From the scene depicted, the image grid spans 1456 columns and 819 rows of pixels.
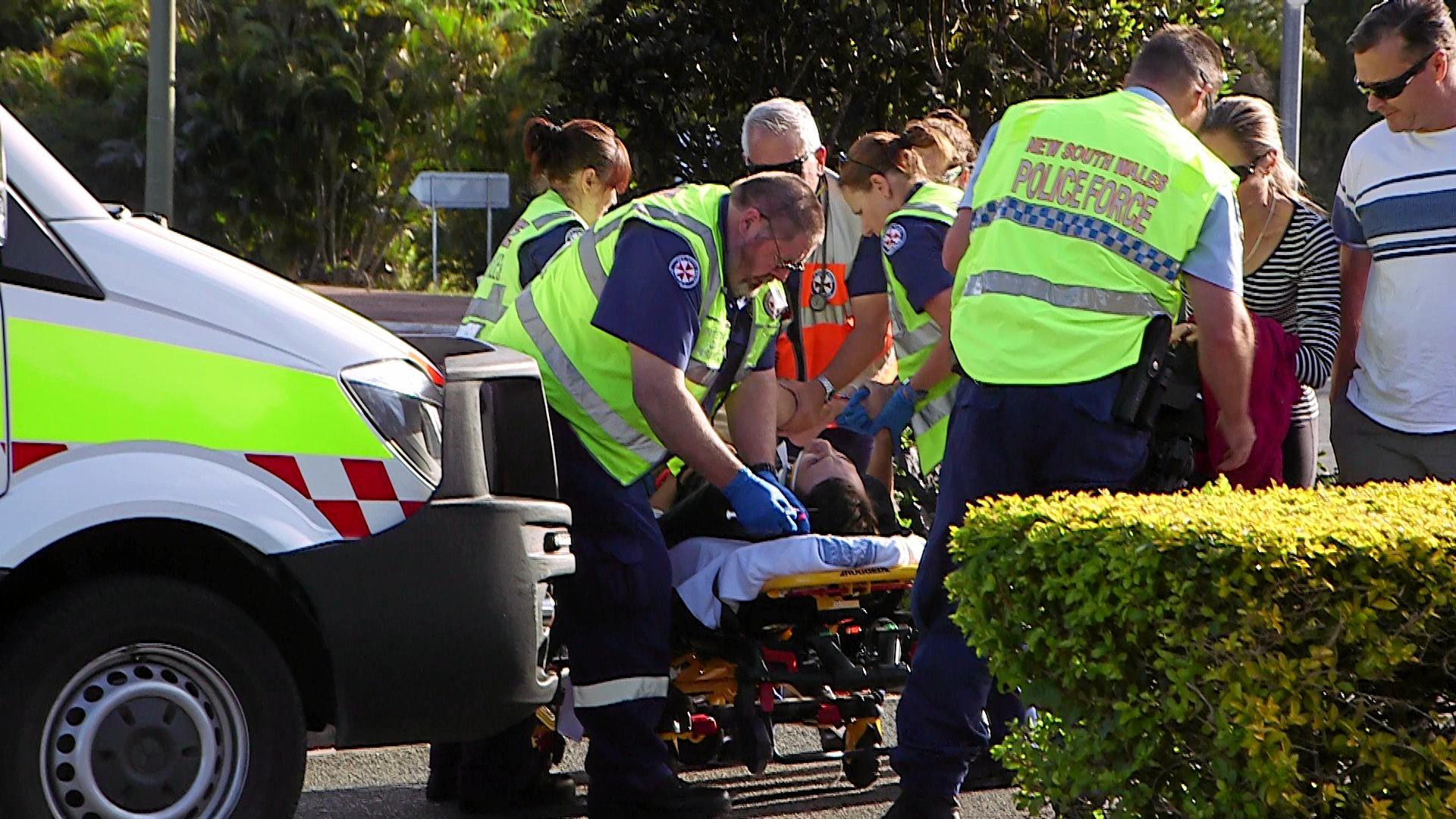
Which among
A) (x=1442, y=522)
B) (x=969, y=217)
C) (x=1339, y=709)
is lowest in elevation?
(x=1339, y=709)

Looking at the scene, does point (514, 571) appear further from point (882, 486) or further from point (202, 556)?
point (882, 486)

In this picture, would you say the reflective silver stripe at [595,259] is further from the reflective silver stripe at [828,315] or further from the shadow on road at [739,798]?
the reflective silver stripe at [828,315]

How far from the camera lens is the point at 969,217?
4.57 meters

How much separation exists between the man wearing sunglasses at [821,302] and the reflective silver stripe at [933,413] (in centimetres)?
33

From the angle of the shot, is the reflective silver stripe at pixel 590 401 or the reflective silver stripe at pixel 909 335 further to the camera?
the reflective silver stripe at pixel 909 335

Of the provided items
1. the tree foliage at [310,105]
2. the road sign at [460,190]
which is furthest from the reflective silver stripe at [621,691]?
the tree foliage at [310,105]

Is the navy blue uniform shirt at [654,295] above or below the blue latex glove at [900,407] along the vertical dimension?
above

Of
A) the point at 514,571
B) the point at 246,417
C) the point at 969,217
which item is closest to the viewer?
the point at 246,417

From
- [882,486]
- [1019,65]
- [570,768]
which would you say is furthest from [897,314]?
[1019,65]

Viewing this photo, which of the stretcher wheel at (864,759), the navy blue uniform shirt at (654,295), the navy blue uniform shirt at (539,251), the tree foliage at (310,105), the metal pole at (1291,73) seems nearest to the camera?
the navy blue uniform shirt at (654,295)

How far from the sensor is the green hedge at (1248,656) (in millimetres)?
3020

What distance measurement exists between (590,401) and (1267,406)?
165cm

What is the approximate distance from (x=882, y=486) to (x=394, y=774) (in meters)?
1.61

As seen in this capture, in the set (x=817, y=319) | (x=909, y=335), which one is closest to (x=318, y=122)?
(x=817, y=319)
